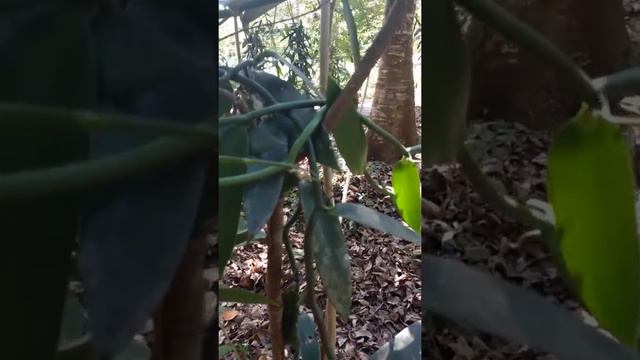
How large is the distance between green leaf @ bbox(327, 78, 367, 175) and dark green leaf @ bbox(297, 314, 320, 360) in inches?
7.4

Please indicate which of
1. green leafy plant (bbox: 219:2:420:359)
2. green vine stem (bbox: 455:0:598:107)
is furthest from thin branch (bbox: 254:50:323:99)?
green vine stem (bbox: 455:0:598:107)

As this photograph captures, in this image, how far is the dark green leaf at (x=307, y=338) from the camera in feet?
2.32

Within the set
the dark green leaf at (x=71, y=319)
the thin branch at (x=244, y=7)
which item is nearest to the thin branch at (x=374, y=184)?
the thin branch at (x=244, y=7)

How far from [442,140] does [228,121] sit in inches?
9.3

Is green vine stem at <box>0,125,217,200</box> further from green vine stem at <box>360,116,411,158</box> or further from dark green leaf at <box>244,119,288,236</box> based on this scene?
green vine stem at <box>360,116,411,158</box>

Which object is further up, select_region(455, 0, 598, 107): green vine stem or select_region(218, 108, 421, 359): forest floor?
select_region(455, 0, 598, 107): green vine stem

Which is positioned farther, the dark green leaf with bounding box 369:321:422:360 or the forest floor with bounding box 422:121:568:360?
the dark green leaf with bounding box 369:321:422:360

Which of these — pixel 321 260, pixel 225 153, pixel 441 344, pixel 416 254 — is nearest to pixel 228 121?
pixel 225 153

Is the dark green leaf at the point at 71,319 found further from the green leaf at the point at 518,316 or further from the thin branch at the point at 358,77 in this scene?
the thin branch at the point at 358,77

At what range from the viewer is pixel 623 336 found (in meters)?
0.37

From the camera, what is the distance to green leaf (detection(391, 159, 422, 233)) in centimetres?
70

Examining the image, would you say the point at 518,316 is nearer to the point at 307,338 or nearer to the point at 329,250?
the point at 329,250

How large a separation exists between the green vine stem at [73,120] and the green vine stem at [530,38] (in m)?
0.19

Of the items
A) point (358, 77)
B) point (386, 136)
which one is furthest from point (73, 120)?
point (386, 136)
